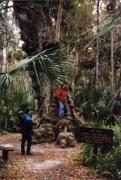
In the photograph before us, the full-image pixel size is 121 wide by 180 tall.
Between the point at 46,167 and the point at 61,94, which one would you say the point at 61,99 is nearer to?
the point at 61,94

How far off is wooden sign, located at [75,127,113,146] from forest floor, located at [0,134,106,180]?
0.78 meters

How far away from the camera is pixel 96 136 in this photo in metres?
11.4

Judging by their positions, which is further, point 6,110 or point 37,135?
point 6,110

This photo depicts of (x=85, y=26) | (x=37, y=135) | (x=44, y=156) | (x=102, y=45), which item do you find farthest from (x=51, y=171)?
(x=102, y=45)

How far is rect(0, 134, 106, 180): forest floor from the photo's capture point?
10.4 meters

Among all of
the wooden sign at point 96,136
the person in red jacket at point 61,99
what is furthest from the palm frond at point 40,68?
the person in red jacket at point 61,99

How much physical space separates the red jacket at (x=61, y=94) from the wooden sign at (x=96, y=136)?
4775 millimetres

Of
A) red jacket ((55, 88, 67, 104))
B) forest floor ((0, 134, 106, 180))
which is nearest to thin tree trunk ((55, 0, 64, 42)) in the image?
red jacket ((55, 88, 67, 104))

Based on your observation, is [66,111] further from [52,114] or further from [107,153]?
[107,153]

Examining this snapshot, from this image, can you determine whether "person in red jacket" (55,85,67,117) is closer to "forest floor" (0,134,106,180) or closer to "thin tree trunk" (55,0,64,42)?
"thin tree trunk" (55,0,64,42)

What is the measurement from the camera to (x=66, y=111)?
56.2 feet

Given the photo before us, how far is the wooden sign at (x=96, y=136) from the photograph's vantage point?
1126 cm

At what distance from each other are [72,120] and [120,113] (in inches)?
90.6

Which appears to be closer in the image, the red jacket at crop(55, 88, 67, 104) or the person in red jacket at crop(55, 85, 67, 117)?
the red jacket at crop(55, 88, 67, 104)
